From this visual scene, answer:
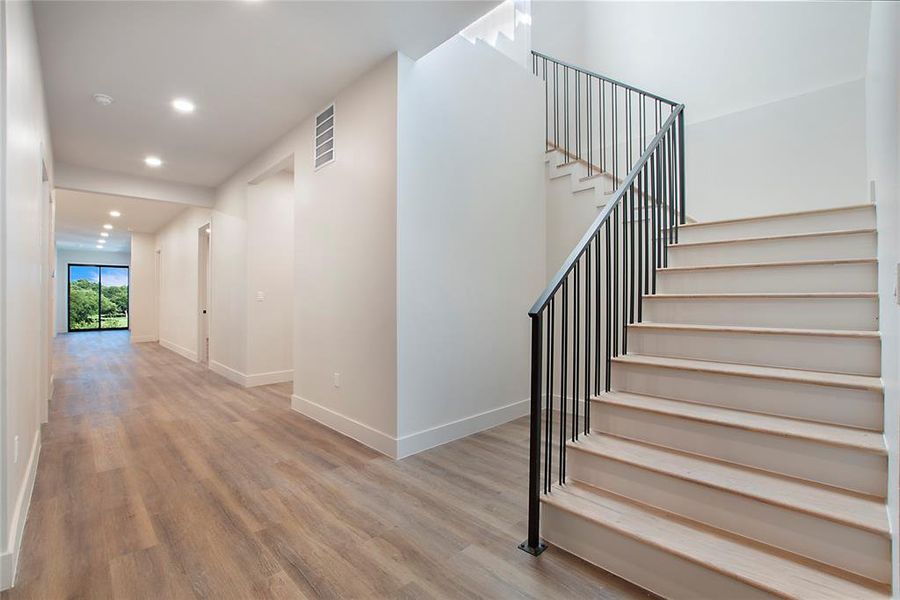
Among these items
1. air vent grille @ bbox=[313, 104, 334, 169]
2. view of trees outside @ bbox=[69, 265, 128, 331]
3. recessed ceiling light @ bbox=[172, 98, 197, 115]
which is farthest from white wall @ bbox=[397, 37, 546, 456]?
view of trees outside @ bbox=[69, 265, 128, 331]

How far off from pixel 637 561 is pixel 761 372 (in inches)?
40.9

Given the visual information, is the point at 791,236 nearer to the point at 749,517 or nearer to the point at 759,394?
the point at 759,394

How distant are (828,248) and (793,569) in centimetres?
180

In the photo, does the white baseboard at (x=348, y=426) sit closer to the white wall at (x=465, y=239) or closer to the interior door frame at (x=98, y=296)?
the white wall at (x=465, y=239)

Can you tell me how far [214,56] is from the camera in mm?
2883

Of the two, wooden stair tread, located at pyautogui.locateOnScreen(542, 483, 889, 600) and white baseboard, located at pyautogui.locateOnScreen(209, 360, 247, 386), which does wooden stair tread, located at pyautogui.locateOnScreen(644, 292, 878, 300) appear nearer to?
wooden stair tread, located at pyautogui.locateOnScreen(542, 483, 889, 600)

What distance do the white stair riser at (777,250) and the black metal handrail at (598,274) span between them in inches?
6.4

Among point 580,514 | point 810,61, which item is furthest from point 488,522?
point 810,61

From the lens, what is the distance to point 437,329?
3.19 metres

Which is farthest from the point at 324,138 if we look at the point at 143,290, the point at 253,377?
the point at 143,290

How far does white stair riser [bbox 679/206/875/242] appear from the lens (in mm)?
2430

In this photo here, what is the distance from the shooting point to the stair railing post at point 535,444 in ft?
5.97

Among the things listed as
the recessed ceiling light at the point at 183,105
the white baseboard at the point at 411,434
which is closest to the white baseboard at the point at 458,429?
the white baseboard at the point at 411,434

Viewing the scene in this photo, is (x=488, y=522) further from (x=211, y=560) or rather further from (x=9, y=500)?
(x=9, y=500)
